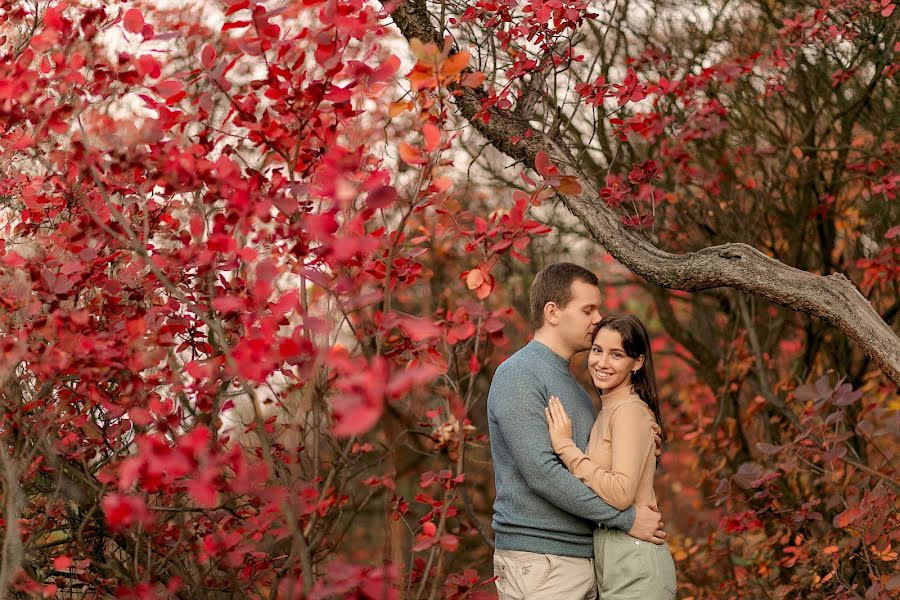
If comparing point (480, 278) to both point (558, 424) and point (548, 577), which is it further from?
point (548, 577)

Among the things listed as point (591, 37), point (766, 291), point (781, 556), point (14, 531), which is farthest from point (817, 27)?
point (14, 531)

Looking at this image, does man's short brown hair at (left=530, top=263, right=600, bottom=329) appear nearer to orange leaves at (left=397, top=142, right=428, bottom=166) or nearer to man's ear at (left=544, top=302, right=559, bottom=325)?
man's ear at (left=544, top=302, right=559, bottom=325)

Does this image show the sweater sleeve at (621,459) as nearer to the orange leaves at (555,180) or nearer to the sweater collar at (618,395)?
the sweater collar at (618,395)

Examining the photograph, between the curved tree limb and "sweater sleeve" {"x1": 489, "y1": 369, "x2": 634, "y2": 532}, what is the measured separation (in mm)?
559

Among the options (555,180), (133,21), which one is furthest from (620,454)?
(133,21)

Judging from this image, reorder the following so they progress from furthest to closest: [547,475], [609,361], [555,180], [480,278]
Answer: [609,361] → [547,475] → [480,278] → [555,180]

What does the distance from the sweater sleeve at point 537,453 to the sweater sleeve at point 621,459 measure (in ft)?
0.11

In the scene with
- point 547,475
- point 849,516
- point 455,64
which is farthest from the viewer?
point 849,516

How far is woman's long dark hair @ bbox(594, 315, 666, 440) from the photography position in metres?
3.04

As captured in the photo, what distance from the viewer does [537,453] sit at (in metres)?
2.80

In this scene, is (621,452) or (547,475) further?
(621,452)

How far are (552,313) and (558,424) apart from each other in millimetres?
420

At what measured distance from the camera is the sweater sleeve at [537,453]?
2770mm

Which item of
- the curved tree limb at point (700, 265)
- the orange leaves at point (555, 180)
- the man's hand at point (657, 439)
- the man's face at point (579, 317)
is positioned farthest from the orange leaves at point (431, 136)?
the man's hand at point (657, 439)
